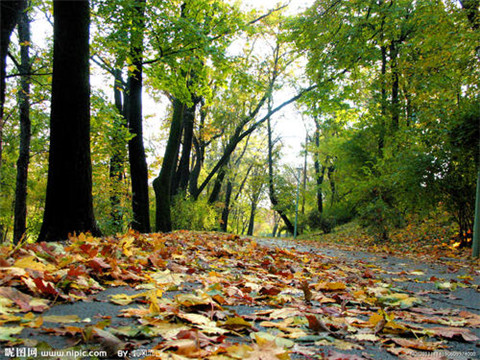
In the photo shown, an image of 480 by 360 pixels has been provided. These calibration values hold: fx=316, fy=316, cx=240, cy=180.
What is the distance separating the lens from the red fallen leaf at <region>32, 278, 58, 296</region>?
5.45 ft

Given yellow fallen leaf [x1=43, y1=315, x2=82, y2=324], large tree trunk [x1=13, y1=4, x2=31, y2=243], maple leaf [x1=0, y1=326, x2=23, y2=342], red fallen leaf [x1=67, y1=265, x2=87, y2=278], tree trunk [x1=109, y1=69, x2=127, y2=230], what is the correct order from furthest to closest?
large tree trunk [x1=13, y1=4, x2=31, y2=243], tree trunk [x1=109, y1=69, x2=127, y2=230], red fallen leaf [x1=67, y1=265, x2=87, y2=278], yellow fallen leaf [x1=43, y1=315, x2=82, y2=324], maple leaf [x1=0, y1=326, x2=23, y2=342]

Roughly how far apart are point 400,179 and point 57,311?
8.74 m

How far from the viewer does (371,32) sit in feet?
25.1

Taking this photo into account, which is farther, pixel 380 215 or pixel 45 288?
pixel 380 215

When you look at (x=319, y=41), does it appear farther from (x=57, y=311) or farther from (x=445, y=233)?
(x=57, y=311)

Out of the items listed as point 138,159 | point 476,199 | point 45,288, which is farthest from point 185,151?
point 45,288

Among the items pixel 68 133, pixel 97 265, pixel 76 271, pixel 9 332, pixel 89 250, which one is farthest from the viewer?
Answer: pixel 68 133

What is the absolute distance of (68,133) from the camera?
4586 mm

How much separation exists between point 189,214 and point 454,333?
12.7 metres

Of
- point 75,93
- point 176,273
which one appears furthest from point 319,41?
point 176,273

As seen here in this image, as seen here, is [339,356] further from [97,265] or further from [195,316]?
[97,265]

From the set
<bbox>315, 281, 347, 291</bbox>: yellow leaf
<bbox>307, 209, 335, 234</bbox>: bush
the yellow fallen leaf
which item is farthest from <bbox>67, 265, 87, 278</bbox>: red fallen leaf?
<bbox>307, 209, 335, 234</bbox>: bush

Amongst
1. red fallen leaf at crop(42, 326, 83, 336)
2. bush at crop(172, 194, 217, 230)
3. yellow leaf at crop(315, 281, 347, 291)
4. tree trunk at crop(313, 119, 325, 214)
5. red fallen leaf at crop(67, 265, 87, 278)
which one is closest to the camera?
red fallen leaf at crop(42, 326, 83, 336)

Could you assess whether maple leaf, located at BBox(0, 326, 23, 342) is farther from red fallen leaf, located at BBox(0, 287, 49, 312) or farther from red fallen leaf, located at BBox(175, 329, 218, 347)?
red fallen leaf, located at BBox(175, 329, 218, 347)
